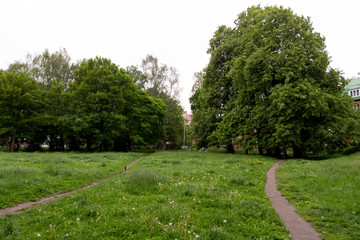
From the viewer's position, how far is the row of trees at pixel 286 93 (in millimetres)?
25141

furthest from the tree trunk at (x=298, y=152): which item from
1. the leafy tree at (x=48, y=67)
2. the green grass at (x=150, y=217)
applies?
the leafy tree at (x=48, y=67)

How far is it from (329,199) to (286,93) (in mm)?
17648

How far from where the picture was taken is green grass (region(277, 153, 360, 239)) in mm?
6578

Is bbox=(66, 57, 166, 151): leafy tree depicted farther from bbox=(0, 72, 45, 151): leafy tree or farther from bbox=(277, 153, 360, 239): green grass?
bbox=(277, 153, 360, 239): green grass

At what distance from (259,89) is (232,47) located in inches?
389

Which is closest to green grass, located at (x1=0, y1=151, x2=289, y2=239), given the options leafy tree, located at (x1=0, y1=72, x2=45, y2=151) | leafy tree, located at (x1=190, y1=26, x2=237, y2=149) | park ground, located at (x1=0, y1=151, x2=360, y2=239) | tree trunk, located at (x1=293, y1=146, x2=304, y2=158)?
park ground, located at (x1=0, y1=151, x2=360, y2=239)

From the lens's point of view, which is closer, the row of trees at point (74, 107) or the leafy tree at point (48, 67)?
the row of trees at point (74, 107)

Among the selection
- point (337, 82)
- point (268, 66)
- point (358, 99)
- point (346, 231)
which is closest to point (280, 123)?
point (268, 66)

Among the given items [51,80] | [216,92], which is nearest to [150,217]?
[216,92]

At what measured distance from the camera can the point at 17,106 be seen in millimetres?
39438

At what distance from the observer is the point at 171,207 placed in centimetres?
725

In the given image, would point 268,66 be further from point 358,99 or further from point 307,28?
point 358,99

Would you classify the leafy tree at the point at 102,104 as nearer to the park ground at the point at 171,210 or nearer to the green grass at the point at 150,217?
the park ground at the point at 171,210

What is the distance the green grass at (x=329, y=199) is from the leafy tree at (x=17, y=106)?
42325 millimetres
